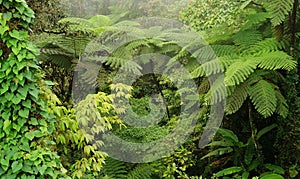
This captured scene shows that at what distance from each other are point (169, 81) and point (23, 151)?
9.08 ft

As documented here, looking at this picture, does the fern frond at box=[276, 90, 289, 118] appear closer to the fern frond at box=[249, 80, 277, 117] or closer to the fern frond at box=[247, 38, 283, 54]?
the fern frond at box=[249, 80, 277, 117]

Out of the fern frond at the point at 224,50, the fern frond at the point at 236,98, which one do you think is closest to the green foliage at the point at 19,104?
the fern frond at the point at 236,98

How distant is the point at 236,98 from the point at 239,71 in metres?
0.34

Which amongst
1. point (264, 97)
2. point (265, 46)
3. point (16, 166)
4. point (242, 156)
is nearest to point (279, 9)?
point (265, 46)

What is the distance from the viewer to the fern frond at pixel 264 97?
3.58 meters

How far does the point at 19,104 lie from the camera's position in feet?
9.22

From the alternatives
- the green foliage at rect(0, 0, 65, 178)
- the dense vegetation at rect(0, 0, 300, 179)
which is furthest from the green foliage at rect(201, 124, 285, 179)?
the green foliage at rect(0, 0, 65, 178)

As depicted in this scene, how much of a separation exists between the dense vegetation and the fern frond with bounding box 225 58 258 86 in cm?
1

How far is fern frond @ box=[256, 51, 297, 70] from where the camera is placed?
3.49 meters

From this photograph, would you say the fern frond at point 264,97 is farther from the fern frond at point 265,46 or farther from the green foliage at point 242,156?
the green foliage at point 242,156

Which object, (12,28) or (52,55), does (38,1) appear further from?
(12,28)

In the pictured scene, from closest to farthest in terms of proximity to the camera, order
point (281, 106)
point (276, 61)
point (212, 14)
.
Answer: point (276, 61)
point (281, 106)
point (212, 14)

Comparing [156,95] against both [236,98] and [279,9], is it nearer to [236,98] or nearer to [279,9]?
[236,98]

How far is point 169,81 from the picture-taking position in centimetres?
523
